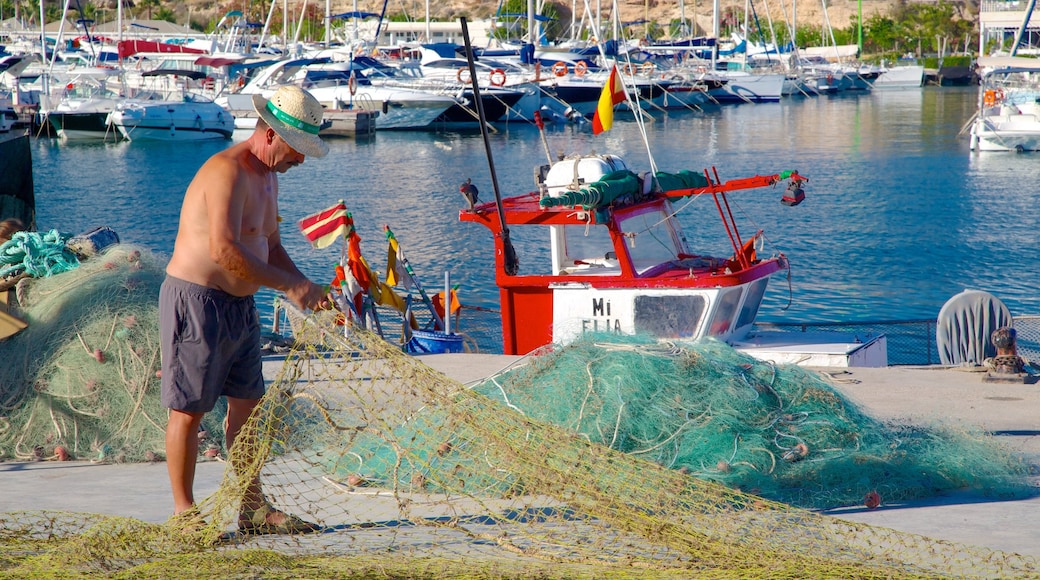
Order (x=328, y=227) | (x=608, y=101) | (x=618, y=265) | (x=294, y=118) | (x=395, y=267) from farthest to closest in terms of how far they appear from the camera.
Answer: (x=608, y=101) → (x=395, y=267) → (x=328, y=227) → (x=618, y=265) → (x=294, y=118)

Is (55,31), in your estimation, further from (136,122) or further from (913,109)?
(913,109)

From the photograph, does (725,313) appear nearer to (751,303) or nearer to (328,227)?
(751,303)

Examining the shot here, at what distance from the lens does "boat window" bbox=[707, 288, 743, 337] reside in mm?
8406

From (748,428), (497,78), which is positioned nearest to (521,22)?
(497,78)

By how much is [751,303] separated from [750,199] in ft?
58.4

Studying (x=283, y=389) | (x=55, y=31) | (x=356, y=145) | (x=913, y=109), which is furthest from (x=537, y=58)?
(x=283, y=389)

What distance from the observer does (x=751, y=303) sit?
9031mm

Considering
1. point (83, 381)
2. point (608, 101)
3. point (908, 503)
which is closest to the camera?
point (908, 503)

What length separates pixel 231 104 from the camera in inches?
1736

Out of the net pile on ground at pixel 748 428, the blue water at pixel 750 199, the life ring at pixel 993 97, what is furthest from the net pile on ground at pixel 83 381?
the life ring at pixel 993 97

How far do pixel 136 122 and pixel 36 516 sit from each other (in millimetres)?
39089

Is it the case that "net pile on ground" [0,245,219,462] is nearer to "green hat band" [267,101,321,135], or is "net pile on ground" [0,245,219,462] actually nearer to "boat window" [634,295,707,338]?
"green hat band" [267,101,321,135]

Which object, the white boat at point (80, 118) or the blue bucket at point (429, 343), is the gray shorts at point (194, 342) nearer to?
the blue bucket at point (429, 343)

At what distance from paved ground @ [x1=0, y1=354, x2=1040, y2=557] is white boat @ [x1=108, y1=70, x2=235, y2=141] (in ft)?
123
